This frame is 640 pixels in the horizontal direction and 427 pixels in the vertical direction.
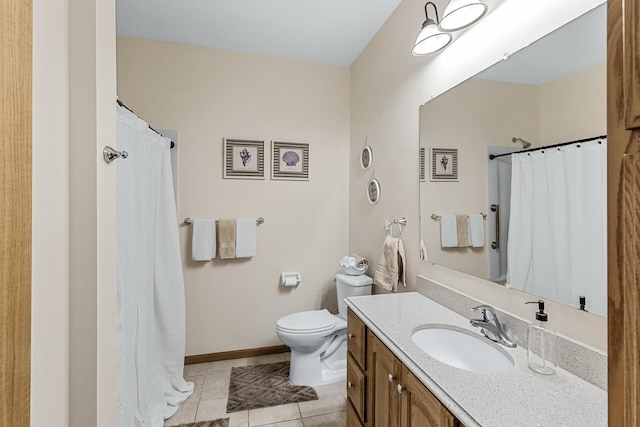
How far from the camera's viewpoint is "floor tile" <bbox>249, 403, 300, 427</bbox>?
6.09 feet

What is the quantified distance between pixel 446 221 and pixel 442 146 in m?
0.40

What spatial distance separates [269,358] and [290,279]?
722 millimetres

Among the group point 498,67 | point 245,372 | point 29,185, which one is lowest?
point 245,372

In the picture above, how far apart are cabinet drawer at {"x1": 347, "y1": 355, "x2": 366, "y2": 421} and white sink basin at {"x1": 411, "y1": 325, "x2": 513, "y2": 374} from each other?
0.36 m

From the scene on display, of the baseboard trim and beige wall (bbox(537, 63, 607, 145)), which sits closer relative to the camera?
beige wall (bbox(537, 63, 607, 145))

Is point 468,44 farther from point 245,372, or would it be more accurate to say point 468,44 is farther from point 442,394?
point 245,372

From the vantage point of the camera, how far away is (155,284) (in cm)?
200

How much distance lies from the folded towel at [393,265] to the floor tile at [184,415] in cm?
150

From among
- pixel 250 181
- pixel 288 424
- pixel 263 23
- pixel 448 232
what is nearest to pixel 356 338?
pixel 448 232

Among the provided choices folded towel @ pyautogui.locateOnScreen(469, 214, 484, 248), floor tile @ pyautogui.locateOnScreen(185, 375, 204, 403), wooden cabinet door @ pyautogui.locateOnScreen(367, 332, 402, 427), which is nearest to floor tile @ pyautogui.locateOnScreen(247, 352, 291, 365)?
floor tile @ pyautogui.locateOnScreen(185, 375, 204, 403)

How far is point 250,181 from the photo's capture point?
268 centimetres

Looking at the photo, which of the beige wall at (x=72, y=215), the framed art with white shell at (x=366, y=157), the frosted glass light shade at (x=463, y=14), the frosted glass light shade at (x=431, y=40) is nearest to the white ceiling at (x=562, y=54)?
the frosted glass light shade at (x=463, y=14)

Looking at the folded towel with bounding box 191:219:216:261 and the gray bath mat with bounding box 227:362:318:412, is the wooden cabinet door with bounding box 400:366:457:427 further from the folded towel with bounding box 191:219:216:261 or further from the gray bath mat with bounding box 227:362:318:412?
the folded towel with bounding box 191:219:216:261

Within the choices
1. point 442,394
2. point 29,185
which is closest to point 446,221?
point 442,394
